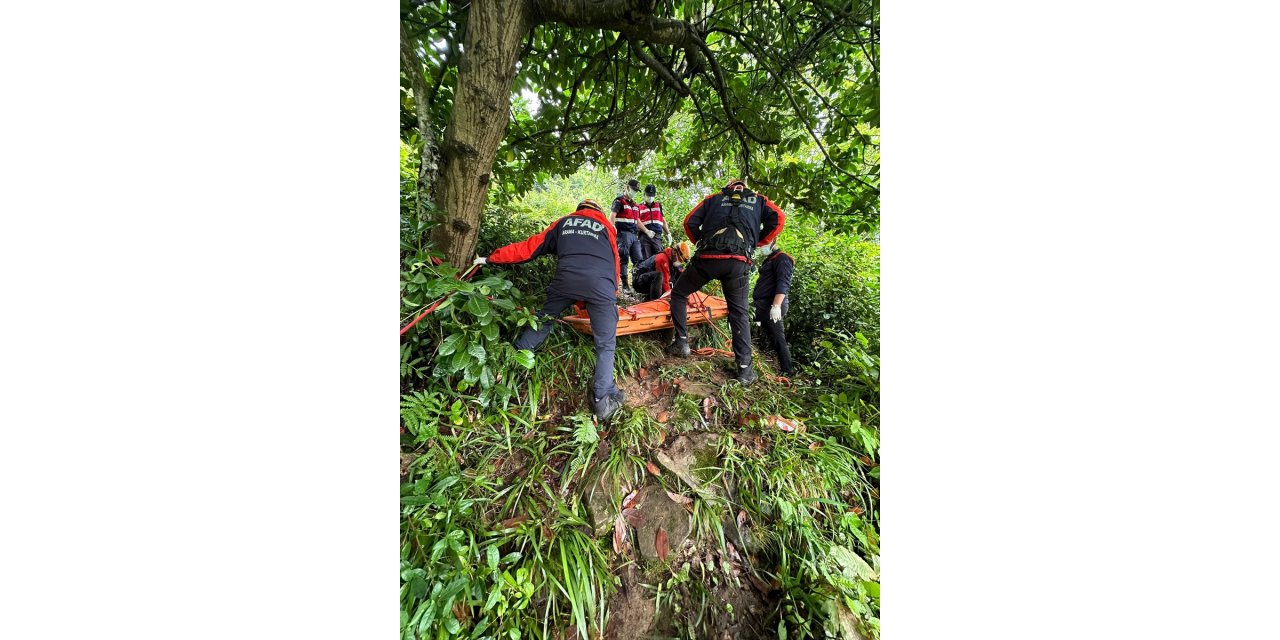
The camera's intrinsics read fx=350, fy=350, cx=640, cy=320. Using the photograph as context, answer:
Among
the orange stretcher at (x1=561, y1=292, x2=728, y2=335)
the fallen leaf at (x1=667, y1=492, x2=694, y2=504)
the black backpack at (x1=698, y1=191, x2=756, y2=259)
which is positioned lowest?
the fallen leaf at (x1=667, y1=492, x2=694, y2=504)

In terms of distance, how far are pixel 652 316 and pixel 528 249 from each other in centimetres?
130

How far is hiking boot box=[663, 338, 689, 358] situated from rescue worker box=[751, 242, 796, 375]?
96 centimetres

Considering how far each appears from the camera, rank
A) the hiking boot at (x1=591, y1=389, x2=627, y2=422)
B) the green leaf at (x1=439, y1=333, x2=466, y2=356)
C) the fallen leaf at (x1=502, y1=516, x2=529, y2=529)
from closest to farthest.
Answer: the fallen leaf at (x1=502, y1=516, x2=529, y2=529), the green leaf at (x1=439, y1=333, x2=466, y2=356), the hiking boot at (x1=591, y1=389, x2=627, y2=422)

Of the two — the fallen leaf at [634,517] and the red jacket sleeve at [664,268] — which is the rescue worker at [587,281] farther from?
the red jacket sleeve at [664,268]

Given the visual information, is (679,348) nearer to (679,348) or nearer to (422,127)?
(679,348)

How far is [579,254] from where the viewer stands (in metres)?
2.67

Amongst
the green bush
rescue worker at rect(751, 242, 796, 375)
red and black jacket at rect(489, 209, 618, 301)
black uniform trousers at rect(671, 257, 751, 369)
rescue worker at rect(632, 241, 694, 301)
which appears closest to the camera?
red and black jacket at rect(489, 209, 618, 301)

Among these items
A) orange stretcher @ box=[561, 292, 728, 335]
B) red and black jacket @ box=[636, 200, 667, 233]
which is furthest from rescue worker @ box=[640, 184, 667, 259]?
orange stretcher @ box=[561, 292, 728, 335]

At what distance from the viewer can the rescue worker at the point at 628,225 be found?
5145 mm

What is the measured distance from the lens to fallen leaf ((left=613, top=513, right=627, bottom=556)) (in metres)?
1.82

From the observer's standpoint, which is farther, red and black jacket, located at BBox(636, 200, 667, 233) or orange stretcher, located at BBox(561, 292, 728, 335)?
red and black jacket, located at BBox(636, 200, 667, 233)

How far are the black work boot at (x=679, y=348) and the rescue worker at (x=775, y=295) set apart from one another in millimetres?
964

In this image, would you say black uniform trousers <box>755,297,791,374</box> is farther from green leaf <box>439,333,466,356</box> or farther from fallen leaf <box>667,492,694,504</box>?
green leaf <box>439,333,466,356</box>

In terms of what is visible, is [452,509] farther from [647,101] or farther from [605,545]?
[647,101]
